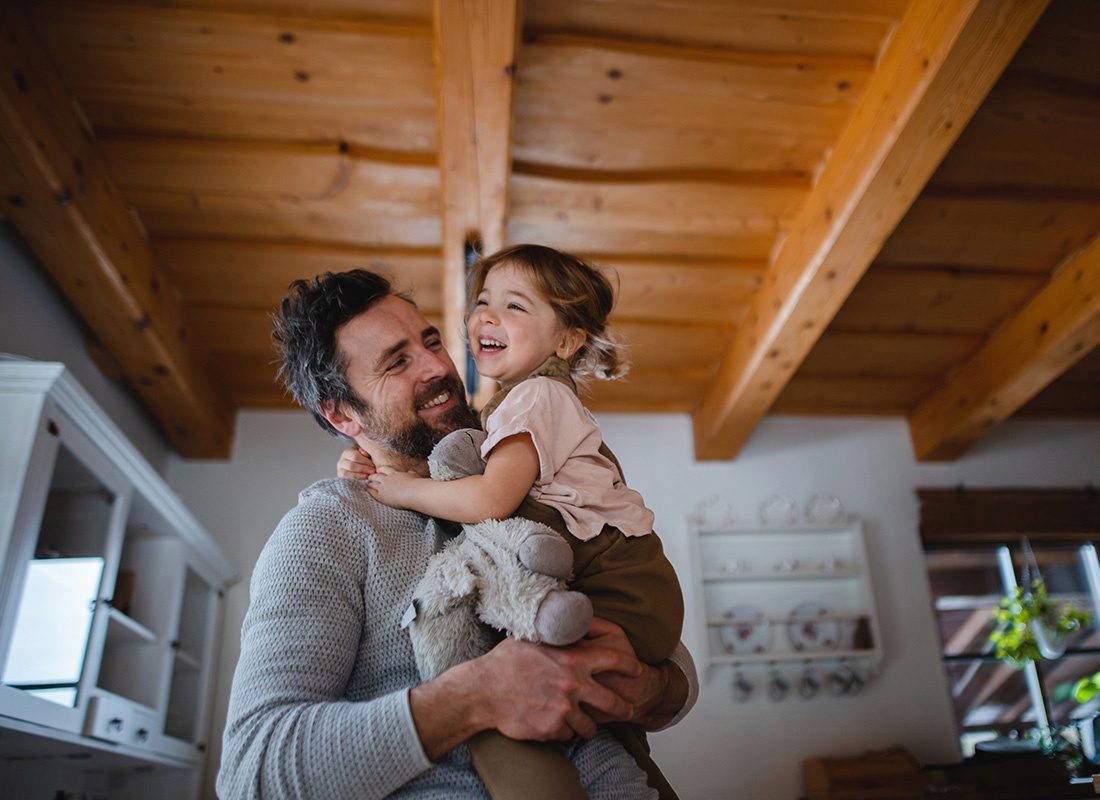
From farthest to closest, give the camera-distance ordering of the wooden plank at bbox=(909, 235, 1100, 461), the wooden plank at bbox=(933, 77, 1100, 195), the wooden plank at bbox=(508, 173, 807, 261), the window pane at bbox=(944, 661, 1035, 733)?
the window pane at bbox=(944, 661, 1035, 733), the wooden plank at bbox=(909, 235, 1100, 461), the wooden plank at bbox=(508, 173, 807, 261), the wooden plank at bbox=(933, 77, 1100, 195)

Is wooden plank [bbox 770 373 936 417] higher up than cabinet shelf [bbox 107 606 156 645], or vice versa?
wooden plank [bbox 770 373 936 417]

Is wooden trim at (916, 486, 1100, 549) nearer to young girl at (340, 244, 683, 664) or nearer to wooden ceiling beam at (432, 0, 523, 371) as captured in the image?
wooden ceiling beam at (432, 0, 523, 371)

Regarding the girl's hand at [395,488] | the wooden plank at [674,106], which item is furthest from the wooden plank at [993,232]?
the girl's hand at [395,488]

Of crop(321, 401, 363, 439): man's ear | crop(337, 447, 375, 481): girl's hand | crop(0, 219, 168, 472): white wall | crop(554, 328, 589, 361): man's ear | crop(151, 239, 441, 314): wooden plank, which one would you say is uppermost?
crop(151, 239, 441, 314): wooden plank

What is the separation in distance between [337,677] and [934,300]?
3271 millimetres

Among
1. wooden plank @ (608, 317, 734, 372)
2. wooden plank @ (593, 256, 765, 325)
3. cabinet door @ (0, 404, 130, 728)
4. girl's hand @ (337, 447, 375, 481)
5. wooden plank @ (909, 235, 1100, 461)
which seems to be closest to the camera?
girl's hand @ (337, 447, 375, 481)

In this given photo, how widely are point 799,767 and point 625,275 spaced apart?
7.13ft

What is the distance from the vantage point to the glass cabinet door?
6.60ft

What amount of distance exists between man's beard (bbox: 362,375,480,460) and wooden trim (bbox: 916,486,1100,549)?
341cm

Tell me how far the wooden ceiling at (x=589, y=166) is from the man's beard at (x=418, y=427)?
124cm

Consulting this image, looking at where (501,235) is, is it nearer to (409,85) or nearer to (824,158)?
(409,85)

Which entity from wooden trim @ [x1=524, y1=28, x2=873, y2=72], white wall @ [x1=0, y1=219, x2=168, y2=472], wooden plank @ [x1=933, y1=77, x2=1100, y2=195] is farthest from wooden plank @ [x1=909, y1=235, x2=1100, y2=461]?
white wall @ [x1=0, y1=219, x2=168, y2=472]

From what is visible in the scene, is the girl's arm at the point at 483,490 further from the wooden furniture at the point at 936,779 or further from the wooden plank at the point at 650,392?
the wooden furniture at the point at 936,779

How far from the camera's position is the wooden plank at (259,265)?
10.6 ft
